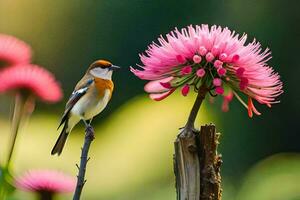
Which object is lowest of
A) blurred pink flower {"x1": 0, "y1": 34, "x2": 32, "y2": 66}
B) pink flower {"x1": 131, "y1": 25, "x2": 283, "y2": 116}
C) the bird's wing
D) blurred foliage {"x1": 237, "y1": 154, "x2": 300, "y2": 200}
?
pink flower {"x1": 131, "y1": 25, "x2": 283, "y2": 116}

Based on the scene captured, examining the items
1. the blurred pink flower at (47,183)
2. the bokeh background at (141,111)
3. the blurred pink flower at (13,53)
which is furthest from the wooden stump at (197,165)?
the bokeh background at (141,111)

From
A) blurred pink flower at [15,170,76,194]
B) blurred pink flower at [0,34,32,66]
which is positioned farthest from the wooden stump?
blurred pink flower at [0,34,32,66]

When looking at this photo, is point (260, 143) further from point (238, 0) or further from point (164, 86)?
point (164, 86)

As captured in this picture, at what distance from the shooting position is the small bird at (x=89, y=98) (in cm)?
153

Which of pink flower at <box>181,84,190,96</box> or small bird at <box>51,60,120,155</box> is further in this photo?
small bird at <box>51,60,120,155</box>

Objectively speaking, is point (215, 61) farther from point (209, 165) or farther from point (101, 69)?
point (101, 69)

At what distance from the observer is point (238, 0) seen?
461 cm

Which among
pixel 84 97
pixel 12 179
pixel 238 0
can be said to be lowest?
pixel 12 179

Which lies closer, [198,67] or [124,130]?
[198,67]

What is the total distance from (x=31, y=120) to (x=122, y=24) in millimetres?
648

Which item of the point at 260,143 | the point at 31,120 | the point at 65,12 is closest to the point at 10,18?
the point at 65,12

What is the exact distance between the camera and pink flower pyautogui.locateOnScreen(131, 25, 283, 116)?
3.74 ft

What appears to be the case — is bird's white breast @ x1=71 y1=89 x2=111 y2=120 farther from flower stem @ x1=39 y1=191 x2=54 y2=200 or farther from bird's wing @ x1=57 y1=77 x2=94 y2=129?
flower stem @ x1=39 y1=191 x2=54 y2=200

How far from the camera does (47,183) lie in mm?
1200
